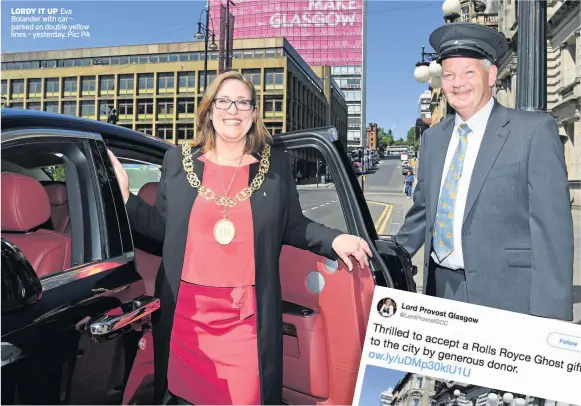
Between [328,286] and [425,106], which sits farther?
[425,106]

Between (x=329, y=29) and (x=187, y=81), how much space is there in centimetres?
3600

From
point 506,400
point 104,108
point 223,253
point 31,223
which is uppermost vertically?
point 104,108

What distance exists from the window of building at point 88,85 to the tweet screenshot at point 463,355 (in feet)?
107

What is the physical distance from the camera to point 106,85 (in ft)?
126

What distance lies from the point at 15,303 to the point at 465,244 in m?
1.57

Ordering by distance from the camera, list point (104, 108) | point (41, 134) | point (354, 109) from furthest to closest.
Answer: point (104, 108)
point (354, 109)
point (41, 134)

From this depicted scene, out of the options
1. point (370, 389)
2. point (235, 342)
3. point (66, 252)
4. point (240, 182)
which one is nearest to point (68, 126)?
point (66, 252)

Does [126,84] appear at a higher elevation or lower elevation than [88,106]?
higher

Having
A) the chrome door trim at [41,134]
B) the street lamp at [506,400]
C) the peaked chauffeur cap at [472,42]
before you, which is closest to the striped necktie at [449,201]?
the peaked chauffeur cap at [472,42]

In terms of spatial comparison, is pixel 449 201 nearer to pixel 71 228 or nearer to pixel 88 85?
pixel 71 228

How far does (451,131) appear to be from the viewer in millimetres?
2006

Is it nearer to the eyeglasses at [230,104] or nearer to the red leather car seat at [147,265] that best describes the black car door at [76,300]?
the eyeglasses at [230,104]

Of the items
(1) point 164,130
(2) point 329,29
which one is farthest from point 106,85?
(2) point 329,29

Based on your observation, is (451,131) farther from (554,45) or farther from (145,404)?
(554,45)
